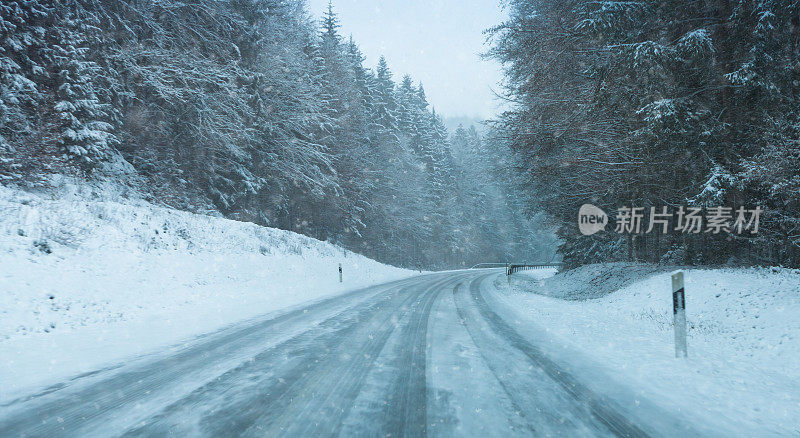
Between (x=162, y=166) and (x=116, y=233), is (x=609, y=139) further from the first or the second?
(x=162, y=166)

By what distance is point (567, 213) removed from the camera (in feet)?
62.4

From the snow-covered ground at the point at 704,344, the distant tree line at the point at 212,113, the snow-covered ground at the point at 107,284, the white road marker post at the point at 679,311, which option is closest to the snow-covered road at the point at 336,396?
the snow-covered ground at the point at 704,344

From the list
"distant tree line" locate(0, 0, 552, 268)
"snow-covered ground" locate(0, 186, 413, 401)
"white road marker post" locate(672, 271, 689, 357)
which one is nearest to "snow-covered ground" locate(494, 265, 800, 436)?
"white road marker post" locate(672, 271, 689, 357)

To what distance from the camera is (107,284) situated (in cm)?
870

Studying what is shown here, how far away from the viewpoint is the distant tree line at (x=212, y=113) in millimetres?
12281

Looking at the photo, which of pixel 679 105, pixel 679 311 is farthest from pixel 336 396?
pixel 679 105

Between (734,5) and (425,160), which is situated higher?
(425,160)

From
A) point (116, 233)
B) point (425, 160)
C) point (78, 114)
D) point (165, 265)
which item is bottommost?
point (165, 265)

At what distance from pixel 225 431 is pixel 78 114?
15.0 meters

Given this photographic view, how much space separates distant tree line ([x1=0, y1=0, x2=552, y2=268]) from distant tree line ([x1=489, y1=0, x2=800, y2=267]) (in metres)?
11.5

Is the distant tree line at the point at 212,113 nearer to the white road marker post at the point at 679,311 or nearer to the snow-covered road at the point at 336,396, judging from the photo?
the snow-covered road at the point at 336,396

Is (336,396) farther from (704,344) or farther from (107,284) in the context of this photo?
Answer: (107,284)

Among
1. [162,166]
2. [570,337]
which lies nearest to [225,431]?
[570,337]

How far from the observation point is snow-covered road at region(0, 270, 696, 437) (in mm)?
2805
